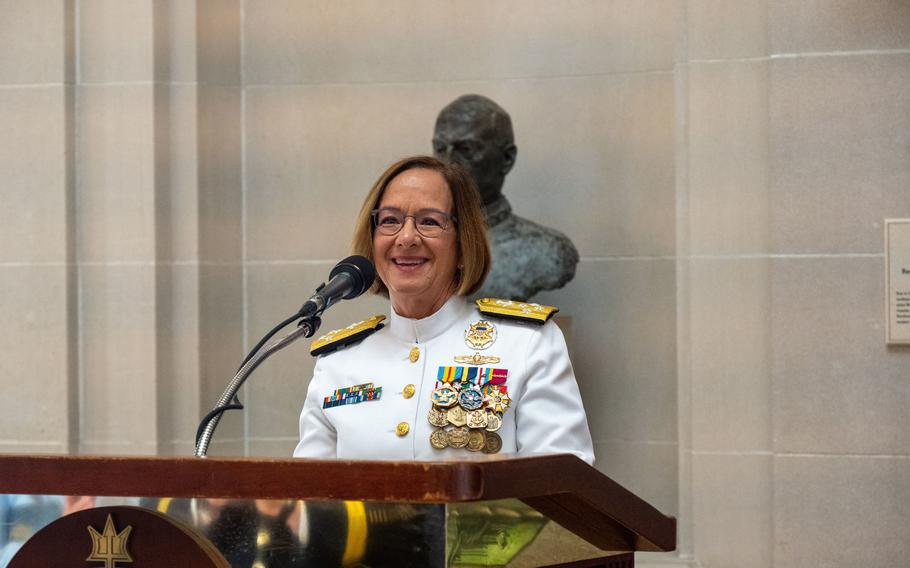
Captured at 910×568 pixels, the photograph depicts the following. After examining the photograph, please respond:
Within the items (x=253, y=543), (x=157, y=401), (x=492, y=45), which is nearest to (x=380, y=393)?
(x=253, y=543)

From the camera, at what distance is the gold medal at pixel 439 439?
7.96 feet

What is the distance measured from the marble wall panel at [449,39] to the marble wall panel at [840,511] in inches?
69.6

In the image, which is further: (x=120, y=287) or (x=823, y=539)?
(x=120, y=287)

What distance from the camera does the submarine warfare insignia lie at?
2395mm

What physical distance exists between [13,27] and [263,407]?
183cm

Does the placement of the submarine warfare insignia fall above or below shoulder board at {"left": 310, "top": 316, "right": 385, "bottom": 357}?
below

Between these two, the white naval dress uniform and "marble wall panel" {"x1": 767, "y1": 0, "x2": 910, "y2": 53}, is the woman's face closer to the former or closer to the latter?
the white naval dress uniform

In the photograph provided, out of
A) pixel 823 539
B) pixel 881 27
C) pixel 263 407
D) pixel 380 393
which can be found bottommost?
pixel 823 539

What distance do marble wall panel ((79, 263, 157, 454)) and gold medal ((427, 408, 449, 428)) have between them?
278 centimetres

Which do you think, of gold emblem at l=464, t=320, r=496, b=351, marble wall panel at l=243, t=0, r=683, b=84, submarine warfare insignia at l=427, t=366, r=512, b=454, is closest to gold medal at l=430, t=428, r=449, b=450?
submarine warfare insignia at l=427, t=366, r=512, b=454

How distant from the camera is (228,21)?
5.43 meters

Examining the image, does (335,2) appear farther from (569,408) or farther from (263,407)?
(569,408)

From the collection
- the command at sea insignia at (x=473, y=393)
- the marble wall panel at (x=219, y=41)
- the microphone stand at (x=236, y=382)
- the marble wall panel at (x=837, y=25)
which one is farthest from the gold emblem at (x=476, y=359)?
the marble wall panel at (x=219, y=41)

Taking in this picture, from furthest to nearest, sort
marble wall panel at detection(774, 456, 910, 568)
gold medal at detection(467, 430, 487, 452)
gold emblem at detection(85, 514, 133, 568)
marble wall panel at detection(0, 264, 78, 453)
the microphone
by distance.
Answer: marble wall panel at detection(0, 264, 78, 453) < marble wall panel at detection(774, 456, 910, 568) < gold medal at detection(467, 430, 487, 452) < the microphone < gold emblem at detection(85, 514, 133, 568)
